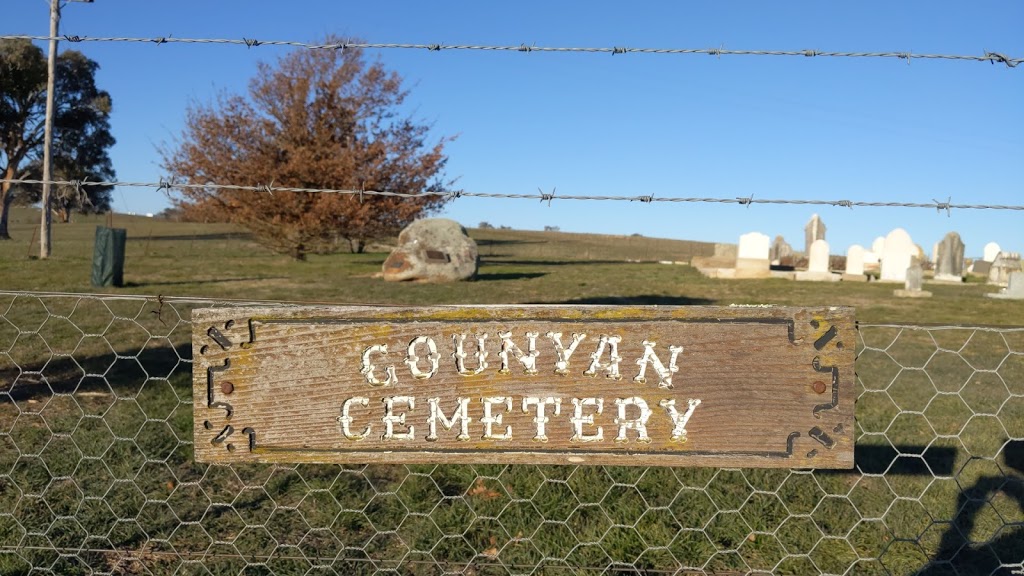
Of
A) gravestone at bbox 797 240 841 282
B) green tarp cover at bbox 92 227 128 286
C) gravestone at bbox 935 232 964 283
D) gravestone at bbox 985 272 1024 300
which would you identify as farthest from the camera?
gravestone at bbox 935 232 964 283

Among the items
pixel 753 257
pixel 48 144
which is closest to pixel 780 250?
pixel 753 257

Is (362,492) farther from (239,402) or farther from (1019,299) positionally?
(1019,299)

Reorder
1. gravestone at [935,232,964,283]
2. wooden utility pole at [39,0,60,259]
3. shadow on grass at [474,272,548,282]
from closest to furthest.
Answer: wooden utility pole at [39,0,60,259] → shadow on grass at [474,272,548,282] → gravestone at [935,232,964,283]

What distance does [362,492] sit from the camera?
3.52 meters

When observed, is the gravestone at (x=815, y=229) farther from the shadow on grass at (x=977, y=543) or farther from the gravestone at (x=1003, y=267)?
the shadow on grass at (x=977, y=543)

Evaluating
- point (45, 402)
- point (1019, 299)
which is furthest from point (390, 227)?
point (45, 402)

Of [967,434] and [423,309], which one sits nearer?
[423,309]

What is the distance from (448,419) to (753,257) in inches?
738

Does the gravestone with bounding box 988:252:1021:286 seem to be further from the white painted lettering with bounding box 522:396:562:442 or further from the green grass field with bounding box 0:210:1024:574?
the white painted lettering with bounding box 522:396:562:442

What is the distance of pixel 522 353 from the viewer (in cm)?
231

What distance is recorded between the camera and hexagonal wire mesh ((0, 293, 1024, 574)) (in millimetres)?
2852

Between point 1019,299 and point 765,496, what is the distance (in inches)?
583

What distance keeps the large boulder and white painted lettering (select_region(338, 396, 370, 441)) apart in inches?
555

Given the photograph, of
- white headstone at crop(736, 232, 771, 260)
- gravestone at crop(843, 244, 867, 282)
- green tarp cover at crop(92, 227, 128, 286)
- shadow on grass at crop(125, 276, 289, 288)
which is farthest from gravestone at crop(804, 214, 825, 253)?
green tarp cover at crop(92, 227, 128, 286)
